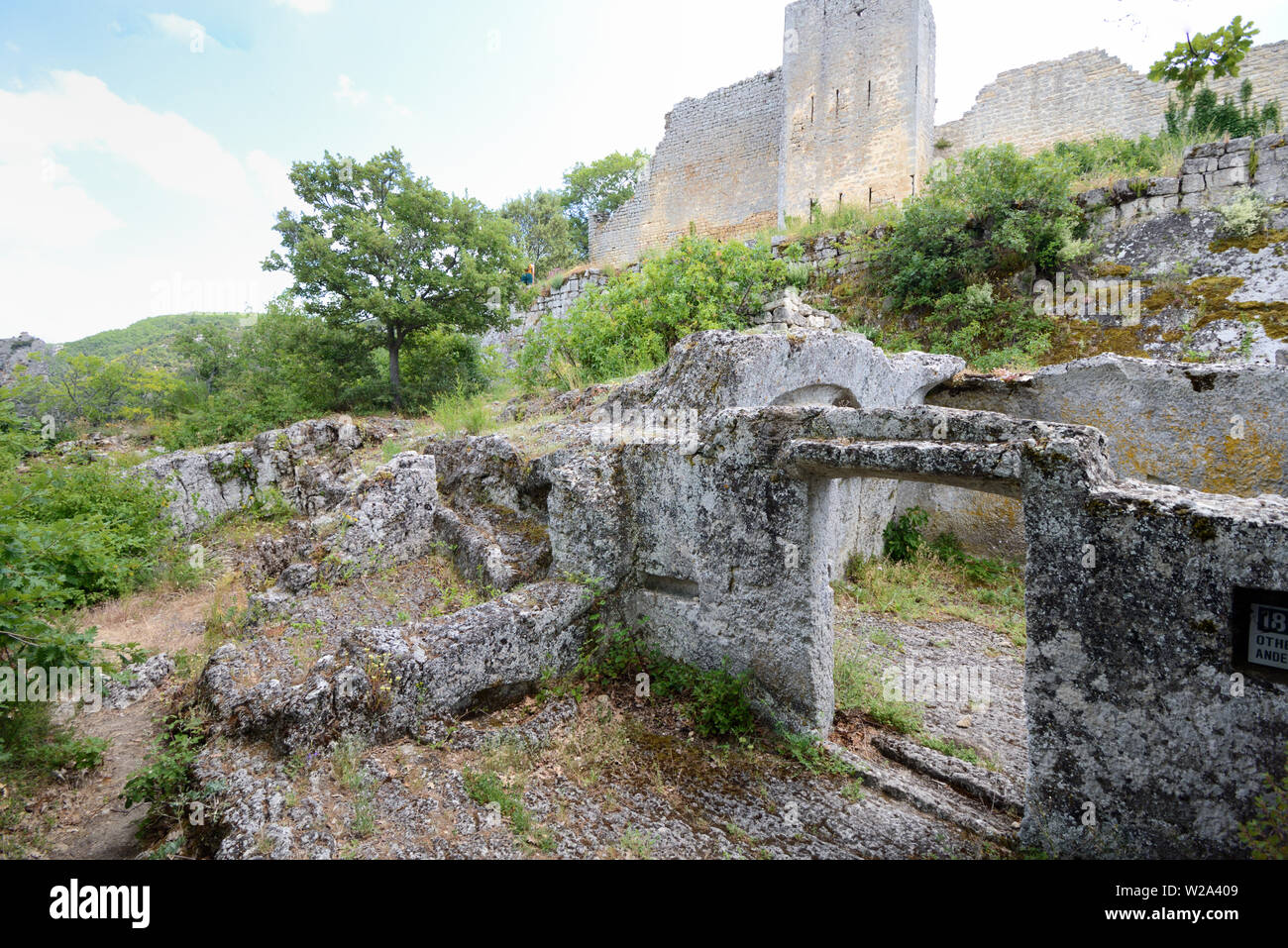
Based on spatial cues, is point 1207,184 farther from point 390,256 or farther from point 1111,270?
point 390,256

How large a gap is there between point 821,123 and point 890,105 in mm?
1849

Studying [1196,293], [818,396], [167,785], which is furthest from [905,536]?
[167,785]

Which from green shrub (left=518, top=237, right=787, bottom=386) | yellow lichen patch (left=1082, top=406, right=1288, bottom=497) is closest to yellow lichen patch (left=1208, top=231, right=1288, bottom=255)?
yellow lichen patch (left=1082, top=406, right=1288, bottom=497)

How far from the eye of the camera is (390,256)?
1212 centimetres

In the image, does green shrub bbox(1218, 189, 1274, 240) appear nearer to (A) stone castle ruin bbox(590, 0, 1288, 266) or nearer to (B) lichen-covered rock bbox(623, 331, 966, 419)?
(B) lichen-covered rock bbox(623, 331, 966, 419)

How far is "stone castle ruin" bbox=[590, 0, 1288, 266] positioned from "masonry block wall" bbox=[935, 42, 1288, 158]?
0.08 ft

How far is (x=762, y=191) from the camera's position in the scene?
65.8 feet

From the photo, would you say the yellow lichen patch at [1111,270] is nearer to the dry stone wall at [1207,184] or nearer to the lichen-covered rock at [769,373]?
the dry stone wall at [1207,184]

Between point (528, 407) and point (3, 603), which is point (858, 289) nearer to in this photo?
point (528, 407)

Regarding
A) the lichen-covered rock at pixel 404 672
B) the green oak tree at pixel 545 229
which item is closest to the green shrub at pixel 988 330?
the lichen-covered rock at pixel 404 672

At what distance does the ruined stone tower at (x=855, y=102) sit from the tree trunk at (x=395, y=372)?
11.7 meters

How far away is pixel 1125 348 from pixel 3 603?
12960 mm
